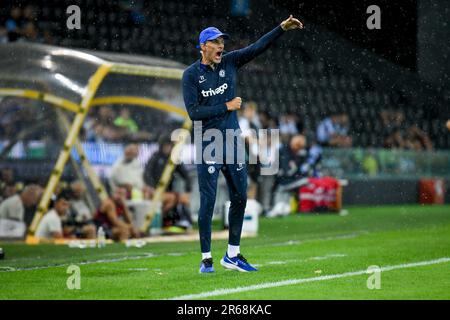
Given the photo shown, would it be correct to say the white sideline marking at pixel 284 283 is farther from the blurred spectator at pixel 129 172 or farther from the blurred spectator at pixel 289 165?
the blurred spectator at pixel 289 165

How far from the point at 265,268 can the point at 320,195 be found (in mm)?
12338

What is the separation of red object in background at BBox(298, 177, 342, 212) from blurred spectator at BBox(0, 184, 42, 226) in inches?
345

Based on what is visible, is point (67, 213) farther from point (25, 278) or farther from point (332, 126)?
point (332, 126)

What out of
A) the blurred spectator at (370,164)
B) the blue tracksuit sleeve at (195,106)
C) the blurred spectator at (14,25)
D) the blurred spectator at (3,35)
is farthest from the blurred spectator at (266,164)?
the blue tracksuit sleeve at (195,106)

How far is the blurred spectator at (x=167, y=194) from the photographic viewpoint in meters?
16.5

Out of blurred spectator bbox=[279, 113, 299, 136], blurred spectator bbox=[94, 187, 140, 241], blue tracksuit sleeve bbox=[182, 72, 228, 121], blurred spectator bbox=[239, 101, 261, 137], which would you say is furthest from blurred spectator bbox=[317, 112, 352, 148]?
blue tracksuit sleeve bbox=[182, 72, 228, 121]

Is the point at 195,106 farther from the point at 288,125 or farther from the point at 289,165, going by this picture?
the point at 288,125

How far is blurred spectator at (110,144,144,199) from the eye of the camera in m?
16.1

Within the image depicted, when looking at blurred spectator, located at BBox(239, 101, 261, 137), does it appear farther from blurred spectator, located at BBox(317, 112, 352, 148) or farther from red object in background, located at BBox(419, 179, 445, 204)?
red object in background, located at BBox(419, 179, 445, 204)

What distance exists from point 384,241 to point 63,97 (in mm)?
4869

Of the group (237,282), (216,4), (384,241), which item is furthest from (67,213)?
(216,4)

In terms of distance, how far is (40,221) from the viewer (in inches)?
572

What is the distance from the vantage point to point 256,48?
387 inches

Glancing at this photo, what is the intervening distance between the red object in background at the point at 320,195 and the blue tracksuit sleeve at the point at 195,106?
12901mm
